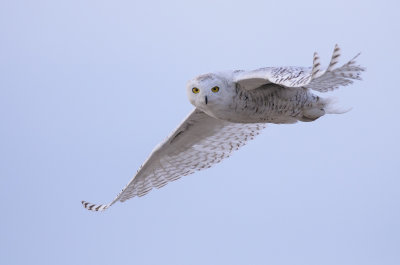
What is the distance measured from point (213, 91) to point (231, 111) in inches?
10.2

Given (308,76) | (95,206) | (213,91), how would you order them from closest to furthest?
(308,76), (213,91), (95,206)

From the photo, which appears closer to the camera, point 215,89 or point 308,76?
point 308,76

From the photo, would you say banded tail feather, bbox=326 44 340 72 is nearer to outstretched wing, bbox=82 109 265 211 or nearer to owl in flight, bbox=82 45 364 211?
owl in flight, bbox=82 45 364 211

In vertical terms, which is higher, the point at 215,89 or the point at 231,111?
the point at 215,89

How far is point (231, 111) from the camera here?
304 inches

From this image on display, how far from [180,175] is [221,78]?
196 centimetres

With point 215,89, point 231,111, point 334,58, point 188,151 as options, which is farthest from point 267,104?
point 188,151

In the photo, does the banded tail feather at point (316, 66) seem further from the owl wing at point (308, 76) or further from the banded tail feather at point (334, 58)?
the banded tail feather at point (334, 58)

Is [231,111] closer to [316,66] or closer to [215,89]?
[215,89]

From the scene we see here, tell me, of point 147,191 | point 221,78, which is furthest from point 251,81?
point 147,191

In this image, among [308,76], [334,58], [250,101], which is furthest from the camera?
[250,101]

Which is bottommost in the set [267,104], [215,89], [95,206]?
[95,206]

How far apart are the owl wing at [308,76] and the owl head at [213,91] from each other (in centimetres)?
12

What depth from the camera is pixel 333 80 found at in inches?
269
